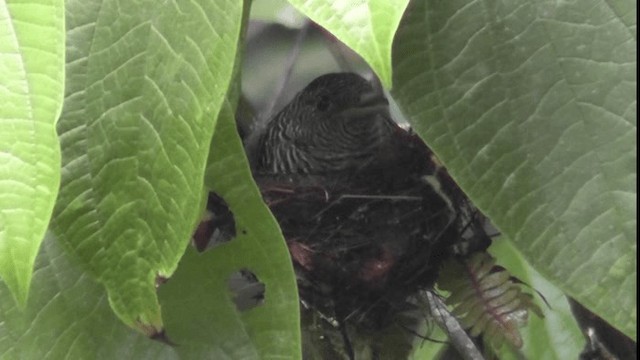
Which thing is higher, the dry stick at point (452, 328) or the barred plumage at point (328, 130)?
the barred plumage at point (328, 130)

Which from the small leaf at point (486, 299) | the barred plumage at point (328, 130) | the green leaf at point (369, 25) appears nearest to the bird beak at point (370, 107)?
the barred plumage at point (328, 130)

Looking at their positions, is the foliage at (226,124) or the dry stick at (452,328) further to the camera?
the dry stick at (452,328)

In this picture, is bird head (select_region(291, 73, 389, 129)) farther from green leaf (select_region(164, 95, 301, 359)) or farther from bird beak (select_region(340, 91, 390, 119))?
green leaf (select_region(164, 95, 301, 359))

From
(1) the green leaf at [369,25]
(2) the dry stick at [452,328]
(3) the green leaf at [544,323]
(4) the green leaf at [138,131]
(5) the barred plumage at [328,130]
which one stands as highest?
(1) the green leaf at [369,25]

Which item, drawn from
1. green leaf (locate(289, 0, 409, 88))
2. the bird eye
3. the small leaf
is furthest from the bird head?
green leaf (locate(289, 0, 409, 88))

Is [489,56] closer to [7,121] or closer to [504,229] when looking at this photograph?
[504,229]

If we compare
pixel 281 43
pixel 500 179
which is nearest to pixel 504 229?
pixel 500 179

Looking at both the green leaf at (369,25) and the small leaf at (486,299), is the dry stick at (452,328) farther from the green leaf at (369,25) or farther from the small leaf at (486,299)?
the green leaf at (369,25)
